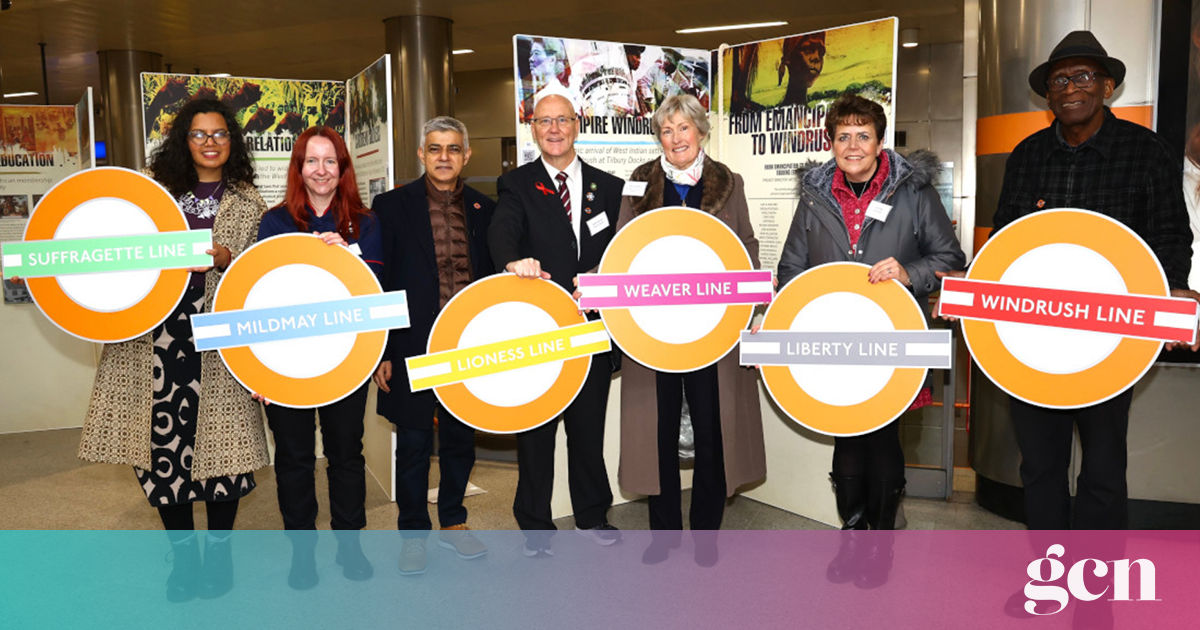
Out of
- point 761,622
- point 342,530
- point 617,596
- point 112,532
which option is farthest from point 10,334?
point 761,622

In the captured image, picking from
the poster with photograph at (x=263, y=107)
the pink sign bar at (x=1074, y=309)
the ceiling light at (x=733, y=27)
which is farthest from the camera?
the ceiling light at (x=733, y=27)

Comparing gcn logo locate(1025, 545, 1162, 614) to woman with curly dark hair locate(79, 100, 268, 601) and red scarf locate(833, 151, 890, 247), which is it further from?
woman with curly dark hair locate(79, 100, 268, 601)

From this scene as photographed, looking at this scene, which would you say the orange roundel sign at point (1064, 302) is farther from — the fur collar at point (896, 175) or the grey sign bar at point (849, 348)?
the fur collar at point (896, 175)

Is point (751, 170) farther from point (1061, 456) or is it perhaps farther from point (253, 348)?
point (253, 348)

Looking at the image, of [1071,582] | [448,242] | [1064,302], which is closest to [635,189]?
[448,242]

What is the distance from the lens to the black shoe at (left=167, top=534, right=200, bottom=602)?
118 inches

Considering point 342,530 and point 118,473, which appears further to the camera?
point 118,473

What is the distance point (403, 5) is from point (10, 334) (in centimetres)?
475

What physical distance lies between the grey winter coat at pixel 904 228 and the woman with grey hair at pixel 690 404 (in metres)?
0.29

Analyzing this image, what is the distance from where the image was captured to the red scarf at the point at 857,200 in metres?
2.85

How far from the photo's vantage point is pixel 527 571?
3203 mm

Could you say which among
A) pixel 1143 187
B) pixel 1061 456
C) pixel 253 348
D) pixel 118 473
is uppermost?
pixel 1143 187

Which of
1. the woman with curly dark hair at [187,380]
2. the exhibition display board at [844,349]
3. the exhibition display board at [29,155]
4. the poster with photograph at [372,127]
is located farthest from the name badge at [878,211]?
the exhibition display board at [29,155]

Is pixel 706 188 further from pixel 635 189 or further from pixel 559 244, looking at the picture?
pixel 559 244
